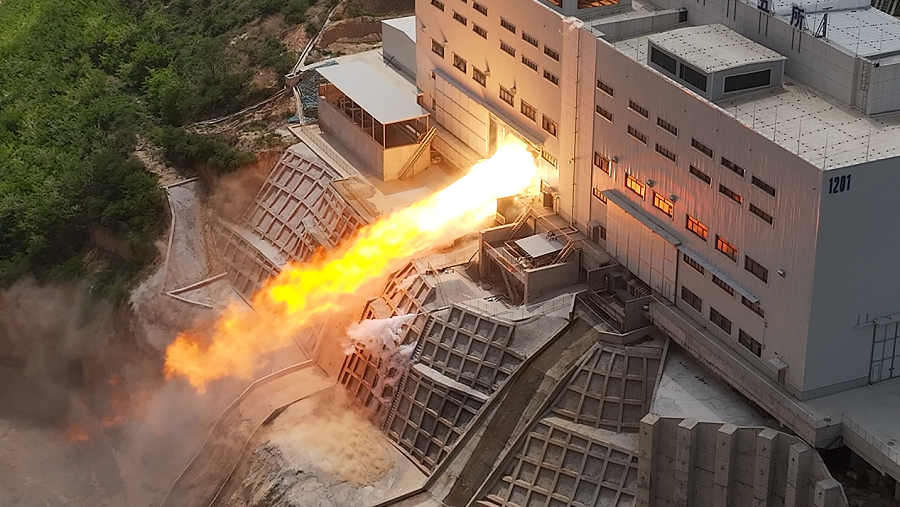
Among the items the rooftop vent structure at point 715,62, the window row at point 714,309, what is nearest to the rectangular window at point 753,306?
the window row at point 714,309

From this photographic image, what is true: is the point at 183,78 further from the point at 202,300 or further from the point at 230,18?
the point at 202,300

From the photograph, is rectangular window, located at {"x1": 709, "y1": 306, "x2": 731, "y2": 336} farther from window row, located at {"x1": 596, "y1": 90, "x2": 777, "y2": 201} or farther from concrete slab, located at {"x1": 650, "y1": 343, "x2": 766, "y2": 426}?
window row, located at {"x1": 596, "y1": 90, "x2": 777, "y2": 201}

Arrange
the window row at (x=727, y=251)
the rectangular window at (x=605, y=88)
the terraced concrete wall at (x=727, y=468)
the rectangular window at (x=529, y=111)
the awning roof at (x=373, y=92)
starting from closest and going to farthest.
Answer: the terraced concrete wall at (x=727, y=468) → the window row at (x=727, y=251) → the rectangular window at (x=605, y=88) → the rectangular window at (x=529, y=111) → the awning roof at (x=373, y=92)

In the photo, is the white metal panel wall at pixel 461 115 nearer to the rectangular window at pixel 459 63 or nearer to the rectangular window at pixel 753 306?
the rectangular window at pixel 459 63

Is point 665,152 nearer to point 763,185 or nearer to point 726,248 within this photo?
point 726,248

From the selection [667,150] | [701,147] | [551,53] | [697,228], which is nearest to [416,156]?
[551,53]

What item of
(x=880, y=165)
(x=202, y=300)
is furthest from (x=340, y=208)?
(x=880, y=165)

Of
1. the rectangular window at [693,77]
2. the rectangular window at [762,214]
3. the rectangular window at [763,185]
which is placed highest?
the rectangular window at [693,77]
